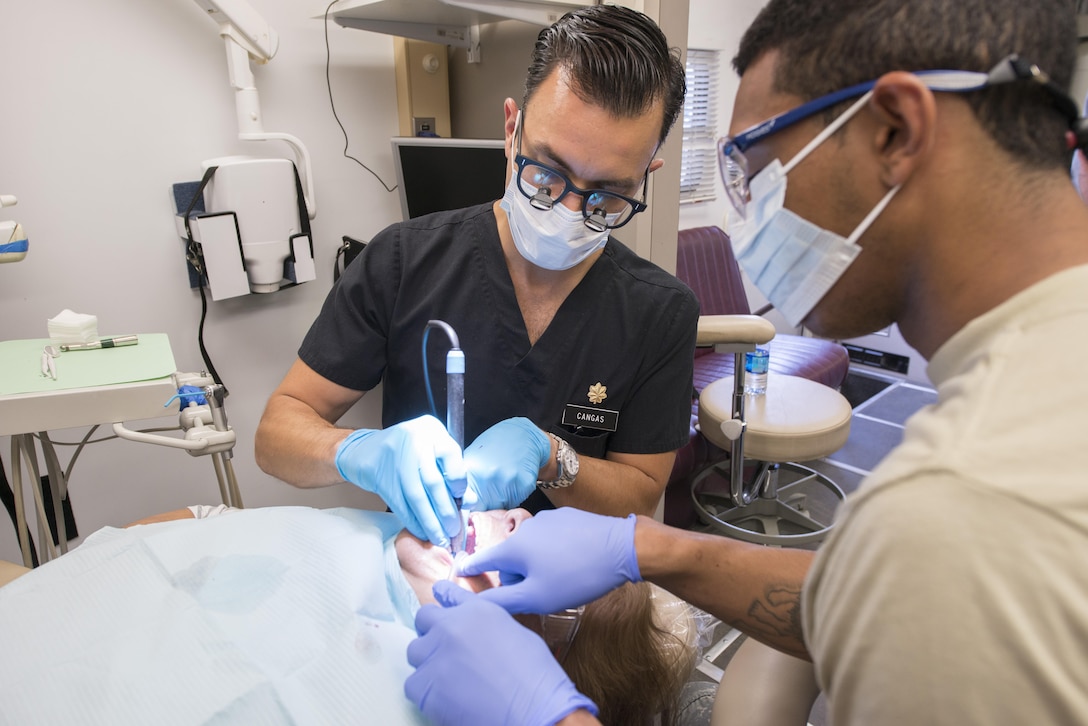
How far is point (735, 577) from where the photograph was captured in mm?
967

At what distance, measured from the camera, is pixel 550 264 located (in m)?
1.35

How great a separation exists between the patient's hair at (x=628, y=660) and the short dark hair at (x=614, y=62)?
34.4 inches

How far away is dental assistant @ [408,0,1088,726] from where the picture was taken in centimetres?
49

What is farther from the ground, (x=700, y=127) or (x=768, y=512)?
(x=700, y=127)

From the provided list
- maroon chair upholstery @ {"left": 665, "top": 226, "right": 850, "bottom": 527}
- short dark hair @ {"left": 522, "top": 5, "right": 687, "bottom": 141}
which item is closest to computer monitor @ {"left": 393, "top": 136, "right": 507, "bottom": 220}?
short dark hair @ {"left": 522, "top": 5, "right": 687, "bottom": 141}

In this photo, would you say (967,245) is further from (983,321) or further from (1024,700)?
(1024,700)

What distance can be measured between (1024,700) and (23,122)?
2.31 metres

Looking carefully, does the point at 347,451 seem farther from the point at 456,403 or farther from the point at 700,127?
the point at 700,127

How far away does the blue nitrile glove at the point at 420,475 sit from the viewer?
1.09m

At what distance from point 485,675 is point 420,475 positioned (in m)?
0.36

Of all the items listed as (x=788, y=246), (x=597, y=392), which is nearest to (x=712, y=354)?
(x=597, y=392)

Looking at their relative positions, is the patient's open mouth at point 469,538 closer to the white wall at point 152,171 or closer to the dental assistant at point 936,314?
the dental assistant at point 936,314

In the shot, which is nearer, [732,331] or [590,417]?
[590,417]

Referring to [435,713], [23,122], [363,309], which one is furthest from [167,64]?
[435,713]
